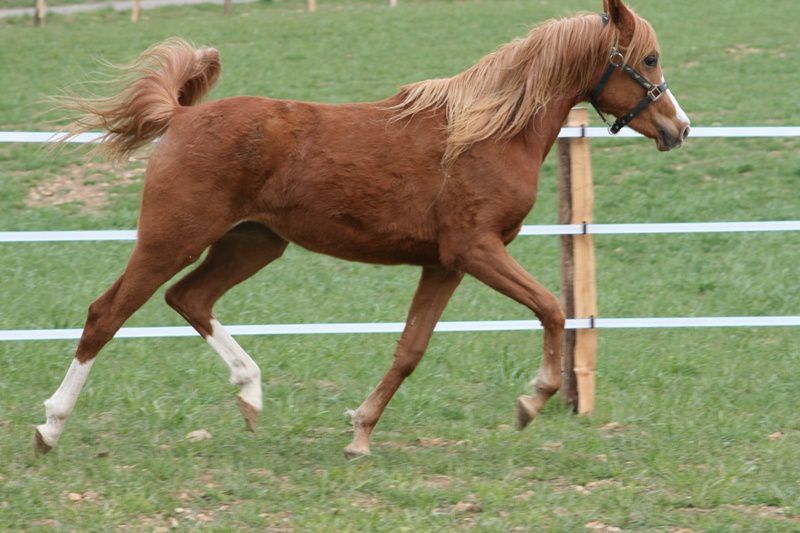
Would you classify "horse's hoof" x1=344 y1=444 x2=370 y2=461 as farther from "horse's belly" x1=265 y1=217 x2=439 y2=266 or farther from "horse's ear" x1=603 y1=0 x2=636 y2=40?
"horse's ear" x1=603 y1=0 x2=636 y2=40

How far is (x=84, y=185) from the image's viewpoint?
11.9 meters

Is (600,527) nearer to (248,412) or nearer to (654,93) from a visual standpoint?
(248,412)

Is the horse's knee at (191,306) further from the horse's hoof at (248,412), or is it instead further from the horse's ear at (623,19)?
the horse's ear at (623,19)

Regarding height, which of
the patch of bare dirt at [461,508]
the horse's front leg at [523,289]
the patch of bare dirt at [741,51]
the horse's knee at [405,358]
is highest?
the horse's front leg at [523,289]

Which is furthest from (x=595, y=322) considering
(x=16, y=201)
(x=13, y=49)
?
(x=13, y=49)

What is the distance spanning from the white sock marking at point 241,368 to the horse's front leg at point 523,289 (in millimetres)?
1201

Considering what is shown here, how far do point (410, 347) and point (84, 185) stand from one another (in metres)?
7.45

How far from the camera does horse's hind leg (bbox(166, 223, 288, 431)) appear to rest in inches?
214

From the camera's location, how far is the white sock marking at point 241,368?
542cm

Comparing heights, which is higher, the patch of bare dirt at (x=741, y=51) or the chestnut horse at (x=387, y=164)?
the chestnut horse at (x=387, y=164)

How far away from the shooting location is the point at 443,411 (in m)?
6.02

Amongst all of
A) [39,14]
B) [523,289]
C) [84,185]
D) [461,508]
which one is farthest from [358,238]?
[39,14]

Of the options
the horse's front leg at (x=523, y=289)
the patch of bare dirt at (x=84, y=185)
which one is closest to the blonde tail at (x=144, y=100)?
the horse's front leg at (x=523, y=289)

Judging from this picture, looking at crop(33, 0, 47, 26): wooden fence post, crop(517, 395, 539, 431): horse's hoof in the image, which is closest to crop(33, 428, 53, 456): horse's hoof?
crop(517, 395, 539, 431): horse's hoof
